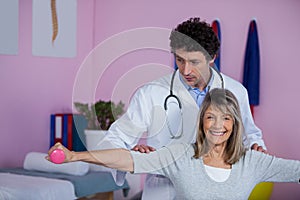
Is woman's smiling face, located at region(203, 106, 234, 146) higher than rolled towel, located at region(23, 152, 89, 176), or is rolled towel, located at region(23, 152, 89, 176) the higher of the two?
woman's smiling face, located at region(203, 106, 234, 146)

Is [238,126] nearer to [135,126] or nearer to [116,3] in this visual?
[135,126]

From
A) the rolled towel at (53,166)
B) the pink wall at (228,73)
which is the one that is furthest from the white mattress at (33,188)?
the pink wall at (228,73)

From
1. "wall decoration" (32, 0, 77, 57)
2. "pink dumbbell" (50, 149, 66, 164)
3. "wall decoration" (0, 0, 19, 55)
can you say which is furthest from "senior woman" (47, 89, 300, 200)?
"wall decoration" (32, 0, 77, 57)

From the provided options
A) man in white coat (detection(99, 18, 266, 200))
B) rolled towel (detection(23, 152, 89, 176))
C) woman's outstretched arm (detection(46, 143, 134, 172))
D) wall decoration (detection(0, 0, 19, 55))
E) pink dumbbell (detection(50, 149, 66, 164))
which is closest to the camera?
pink dumbbell (detection(50, 149, 66, 164))

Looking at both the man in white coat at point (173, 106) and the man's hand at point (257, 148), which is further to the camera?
the man's hand at point (257, 148)

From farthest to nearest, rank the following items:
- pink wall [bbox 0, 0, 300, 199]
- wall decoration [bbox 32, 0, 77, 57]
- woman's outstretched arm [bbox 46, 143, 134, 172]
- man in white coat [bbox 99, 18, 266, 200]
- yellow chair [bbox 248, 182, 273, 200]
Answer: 1. wall decoration [bbox 32, 0, 77, 57]
2. pink wall [bbox 0, 0, 300, 199]
3. yellow chair [bbox 248, 182, 273, 200]
4. man in white coat [bbox 99, 18, 266, 200]
5. woman's outstretched arm [bbox 46, 143, 134, 172]

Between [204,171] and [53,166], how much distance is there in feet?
5.38

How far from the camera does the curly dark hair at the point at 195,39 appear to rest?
5.39 ft

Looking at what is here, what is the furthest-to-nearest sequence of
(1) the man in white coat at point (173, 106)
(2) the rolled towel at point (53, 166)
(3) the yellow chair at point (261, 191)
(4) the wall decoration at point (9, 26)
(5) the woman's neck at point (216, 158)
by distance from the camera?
1. (4) the wall decoration at point (9, 26)
2. (3) the yellow chair at point (261, 191)
3. (2) the rolled towel at point (53, 166)
4. (5) the woman's neck at point (216, 158)
5. (1) the man in white coat at point (173, 106)

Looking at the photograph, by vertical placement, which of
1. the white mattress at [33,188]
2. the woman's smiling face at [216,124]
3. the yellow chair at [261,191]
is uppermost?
the woman's smiling face at [216,124]

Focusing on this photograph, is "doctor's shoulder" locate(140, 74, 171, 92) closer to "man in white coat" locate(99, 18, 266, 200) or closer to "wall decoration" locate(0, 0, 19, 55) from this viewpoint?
"man in white coat" locate(99, 18, 266, 200)

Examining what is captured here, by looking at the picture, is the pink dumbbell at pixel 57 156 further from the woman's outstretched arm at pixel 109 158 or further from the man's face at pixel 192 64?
the man's face at pixel 192 64

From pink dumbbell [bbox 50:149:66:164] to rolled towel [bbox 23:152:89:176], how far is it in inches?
69.8

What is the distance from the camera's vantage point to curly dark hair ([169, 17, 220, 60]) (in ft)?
5.39
